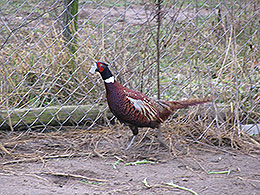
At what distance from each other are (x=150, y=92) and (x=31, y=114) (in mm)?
1128

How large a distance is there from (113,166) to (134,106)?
20.4 inches

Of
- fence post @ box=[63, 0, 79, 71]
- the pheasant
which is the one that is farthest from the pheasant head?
fence post @ box=[63, 0, 79, 71]

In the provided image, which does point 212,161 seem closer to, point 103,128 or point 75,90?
point 103,128

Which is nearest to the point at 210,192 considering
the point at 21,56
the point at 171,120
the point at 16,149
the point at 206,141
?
the point at 206,141

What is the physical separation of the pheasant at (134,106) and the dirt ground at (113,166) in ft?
0.72

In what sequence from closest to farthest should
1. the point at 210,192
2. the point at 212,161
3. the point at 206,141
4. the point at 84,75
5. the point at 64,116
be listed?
the point at 210,192 < the point at 212,161 < the point at 206,141 < the point at 64,116 < the point at 84,75

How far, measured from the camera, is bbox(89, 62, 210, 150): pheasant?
3141mm

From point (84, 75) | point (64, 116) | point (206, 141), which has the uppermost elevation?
point (84, 75)

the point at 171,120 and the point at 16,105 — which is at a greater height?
the point at 16,105

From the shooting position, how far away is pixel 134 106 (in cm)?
315

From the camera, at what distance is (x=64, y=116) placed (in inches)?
143

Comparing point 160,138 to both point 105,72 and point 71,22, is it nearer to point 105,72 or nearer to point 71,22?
point 105,72

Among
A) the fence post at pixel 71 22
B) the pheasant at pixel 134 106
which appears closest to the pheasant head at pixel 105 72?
the pheasant at pixel 134 106

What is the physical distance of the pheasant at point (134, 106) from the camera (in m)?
3.14
